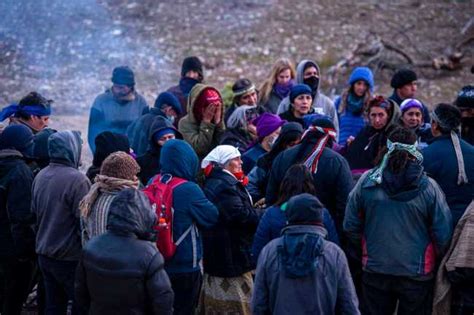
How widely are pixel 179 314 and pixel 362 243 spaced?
4.36 feet

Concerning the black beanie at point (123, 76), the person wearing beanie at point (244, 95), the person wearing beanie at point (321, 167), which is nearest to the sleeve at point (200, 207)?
the person wearing beanie at point (321, 167)

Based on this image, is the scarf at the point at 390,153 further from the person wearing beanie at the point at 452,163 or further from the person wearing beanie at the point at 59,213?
the person wearing beanie at the point at 59,213

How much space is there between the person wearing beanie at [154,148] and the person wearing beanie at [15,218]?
0.90 metres

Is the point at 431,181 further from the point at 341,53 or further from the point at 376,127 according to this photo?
the point at 341,53

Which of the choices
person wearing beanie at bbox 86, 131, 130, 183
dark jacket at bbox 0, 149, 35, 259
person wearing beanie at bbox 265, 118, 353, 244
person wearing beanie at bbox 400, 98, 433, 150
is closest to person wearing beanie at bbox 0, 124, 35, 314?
dark jacket at bbox 0, 149, 35, 259

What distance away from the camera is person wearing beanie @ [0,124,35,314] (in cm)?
684

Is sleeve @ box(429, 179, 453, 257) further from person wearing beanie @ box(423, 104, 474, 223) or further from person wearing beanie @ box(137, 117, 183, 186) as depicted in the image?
person wearing beanie @ box(137, 117, 183, 186)

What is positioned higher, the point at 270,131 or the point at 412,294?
the point at 270,131

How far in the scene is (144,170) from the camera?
293 inches

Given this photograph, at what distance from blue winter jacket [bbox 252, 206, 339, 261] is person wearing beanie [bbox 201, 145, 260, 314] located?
22.2 inches

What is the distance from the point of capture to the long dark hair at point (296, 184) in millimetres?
5664

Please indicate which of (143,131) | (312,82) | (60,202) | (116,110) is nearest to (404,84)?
(312,82)

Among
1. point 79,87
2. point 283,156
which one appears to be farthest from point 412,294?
point 79,87

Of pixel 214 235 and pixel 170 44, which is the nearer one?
pixel 214 235
